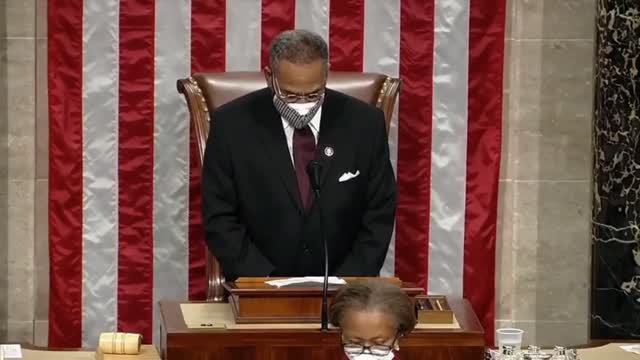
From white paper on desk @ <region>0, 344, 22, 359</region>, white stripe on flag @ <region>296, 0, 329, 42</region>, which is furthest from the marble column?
white paper on desk @ <region>0, 344, 22, 359</region>

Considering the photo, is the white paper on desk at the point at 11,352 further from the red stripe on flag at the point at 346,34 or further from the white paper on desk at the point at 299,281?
the red stripe on flag at the point at 346,34

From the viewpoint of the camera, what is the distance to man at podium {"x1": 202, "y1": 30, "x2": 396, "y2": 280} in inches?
222

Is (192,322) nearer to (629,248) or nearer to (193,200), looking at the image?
(193,200)

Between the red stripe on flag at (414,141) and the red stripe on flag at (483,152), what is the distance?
0.20m

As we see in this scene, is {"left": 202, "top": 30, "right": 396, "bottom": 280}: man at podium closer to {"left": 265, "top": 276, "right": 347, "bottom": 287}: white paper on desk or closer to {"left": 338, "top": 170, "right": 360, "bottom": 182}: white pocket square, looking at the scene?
{"left": 338, "top": 170, "right": 360, "bottom": 182}: white pocket square

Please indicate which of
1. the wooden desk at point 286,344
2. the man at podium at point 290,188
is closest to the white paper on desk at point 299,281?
the wooden desk at point 286,344

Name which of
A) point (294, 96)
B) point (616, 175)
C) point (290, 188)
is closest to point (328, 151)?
point (290, 188)

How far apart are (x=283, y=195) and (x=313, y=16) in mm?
1281

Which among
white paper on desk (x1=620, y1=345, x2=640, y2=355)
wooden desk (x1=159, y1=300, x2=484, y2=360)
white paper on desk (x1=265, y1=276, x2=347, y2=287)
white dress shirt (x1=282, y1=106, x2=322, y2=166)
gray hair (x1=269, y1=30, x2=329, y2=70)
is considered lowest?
white paper on desk (x1=620, y1=345, x2=640, y2=355)

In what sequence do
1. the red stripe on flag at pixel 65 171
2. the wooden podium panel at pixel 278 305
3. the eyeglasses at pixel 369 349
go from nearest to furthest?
the eyeglasses at pixel 369 349 → the wooden podium panel at pixel 278 305 → the red stripe on flag at pixel 65 171

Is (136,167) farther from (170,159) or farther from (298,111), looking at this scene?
(298,111)

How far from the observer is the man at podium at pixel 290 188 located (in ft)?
18.5

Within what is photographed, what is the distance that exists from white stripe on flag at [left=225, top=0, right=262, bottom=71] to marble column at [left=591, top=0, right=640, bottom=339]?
164 cm

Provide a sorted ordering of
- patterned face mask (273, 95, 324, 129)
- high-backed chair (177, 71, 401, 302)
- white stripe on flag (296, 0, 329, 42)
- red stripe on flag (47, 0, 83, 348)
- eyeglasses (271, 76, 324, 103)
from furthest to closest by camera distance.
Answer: white stripe on flag (296, 0, 329, 42) < red stripe on flag (47, 0, 83, 348) < high-backed chair (177, 71, 401, 302) < patterned face mask (273, 95, 324, 129) < eyeglasses (271, 76, 324, 103)
